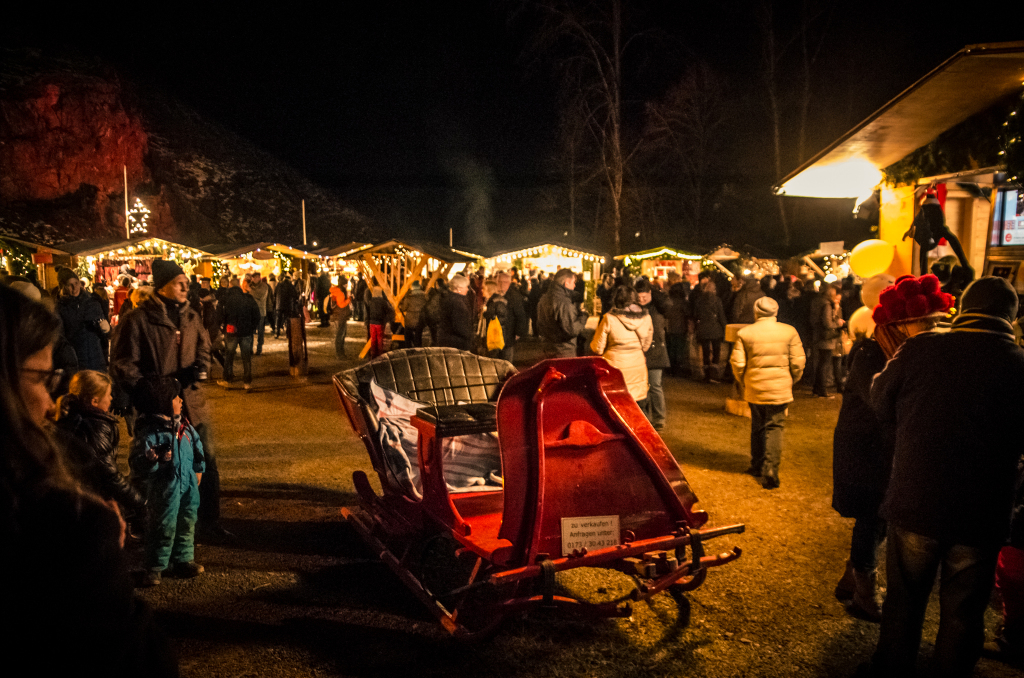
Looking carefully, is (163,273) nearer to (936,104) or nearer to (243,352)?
(936,104)

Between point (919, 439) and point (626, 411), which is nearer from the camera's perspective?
point (919, 439)

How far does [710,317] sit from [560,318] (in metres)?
4.98

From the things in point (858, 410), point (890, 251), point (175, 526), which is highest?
point (890, 251)

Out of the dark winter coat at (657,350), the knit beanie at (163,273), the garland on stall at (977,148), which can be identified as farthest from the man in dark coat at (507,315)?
the knit beanie at (163,273)

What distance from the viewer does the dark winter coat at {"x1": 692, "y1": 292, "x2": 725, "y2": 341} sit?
12.4m

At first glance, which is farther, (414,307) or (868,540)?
(414,307)

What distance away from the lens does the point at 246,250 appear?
24.8m

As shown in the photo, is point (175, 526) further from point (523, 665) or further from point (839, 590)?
point (839, 590)

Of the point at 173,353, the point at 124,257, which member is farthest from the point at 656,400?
the point at 124,257

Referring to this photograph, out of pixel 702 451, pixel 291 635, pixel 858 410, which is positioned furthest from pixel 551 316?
pixel 291 635

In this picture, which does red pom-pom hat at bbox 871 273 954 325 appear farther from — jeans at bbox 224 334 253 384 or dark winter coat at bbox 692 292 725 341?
jeans at bbox 224 334 253 384

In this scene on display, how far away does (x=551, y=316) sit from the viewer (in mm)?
8633

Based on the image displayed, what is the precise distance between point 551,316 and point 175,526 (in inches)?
210

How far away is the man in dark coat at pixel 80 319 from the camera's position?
7.94 meters
